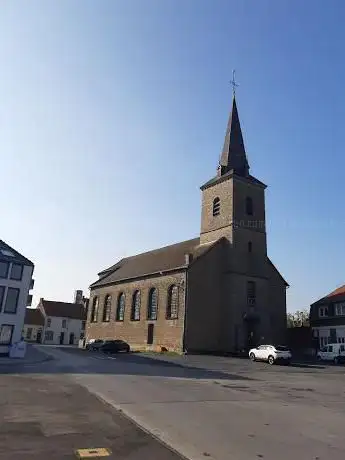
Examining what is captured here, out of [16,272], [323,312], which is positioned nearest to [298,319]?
[323,312]

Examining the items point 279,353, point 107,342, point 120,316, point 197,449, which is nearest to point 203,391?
point 197,449

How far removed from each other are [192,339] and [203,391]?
2738 cm

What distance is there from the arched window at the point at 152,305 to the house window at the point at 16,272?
58.4ft

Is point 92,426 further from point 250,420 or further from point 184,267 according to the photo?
point 184,267

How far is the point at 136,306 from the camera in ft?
169

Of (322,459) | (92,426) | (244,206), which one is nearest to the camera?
(322,459)

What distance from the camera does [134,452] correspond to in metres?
6.32

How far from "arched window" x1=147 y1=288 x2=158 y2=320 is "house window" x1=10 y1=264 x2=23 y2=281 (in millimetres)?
17798

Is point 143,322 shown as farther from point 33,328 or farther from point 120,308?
point 33,328

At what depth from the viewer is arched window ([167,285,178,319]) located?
43959mm

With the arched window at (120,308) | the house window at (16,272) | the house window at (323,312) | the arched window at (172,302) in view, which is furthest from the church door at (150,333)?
the house window at (323,312)

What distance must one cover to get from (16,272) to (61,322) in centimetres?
4144

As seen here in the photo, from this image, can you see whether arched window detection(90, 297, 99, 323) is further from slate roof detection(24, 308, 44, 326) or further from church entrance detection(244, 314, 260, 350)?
church entrance detection(244, 314, 260, 350)

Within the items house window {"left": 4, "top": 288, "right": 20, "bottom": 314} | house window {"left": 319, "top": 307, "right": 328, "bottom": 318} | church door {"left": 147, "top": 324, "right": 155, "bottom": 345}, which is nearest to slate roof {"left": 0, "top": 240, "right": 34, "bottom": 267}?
house window {"left": 4, "top": 288, "right": 20, "bottom": 314}
